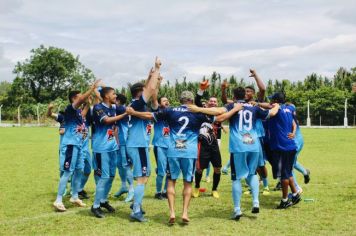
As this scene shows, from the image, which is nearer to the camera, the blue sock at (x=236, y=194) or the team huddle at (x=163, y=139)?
the team huddle at (x=163, y=139)

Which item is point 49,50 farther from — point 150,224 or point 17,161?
point 150,224

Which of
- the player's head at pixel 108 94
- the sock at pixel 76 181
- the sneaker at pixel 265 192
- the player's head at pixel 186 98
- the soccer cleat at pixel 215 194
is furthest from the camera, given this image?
the sneaker at pixel 265 192

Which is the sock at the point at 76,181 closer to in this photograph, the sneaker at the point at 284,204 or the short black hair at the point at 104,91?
the short black hair at the point at 104,91

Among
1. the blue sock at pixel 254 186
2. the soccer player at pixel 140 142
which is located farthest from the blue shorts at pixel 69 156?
the blue sock at pixel 254 186

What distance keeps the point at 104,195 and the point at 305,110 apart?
53.5m

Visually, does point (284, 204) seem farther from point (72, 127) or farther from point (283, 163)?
point (72, 127)

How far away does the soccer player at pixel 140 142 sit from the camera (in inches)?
315

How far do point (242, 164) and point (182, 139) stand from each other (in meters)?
1.30

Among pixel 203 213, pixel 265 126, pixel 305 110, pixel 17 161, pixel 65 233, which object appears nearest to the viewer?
pixel 65 233

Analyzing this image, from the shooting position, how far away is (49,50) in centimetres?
8756

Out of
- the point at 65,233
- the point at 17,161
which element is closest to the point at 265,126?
the point at 65,233

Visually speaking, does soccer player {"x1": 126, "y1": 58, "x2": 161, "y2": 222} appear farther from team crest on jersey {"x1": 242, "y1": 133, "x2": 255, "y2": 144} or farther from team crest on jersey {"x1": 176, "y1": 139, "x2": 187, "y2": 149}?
team crest on jersey {"x1": 242, "y1": 133, "x2": 255, "y2": 144}

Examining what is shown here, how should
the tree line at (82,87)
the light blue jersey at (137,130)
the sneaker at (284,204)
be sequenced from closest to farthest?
the light blue jersey at (137,130) < the sneaker at (284,204) < the tree line at (82,87)

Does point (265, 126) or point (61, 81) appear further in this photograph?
point (61, 81)
